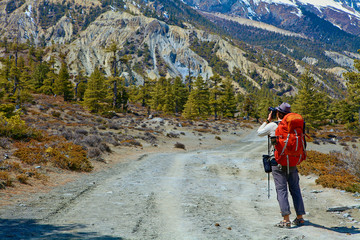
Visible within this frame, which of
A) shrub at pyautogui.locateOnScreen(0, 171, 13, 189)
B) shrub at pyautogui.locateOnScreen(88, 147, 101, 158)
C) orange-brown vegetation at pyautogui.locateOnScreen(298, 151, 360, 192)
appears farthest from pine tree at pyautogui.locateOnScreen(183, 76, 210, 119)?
shrub at pyautogui.locateOnScreen(0, 171, 13, 189)

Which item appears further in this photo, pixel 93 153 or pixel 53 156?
pixel 93 153

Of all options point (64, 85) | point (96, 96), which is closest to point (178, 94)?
point (96, 96)

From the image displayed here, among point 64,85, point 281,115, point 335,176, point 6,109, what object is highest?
point 64,85

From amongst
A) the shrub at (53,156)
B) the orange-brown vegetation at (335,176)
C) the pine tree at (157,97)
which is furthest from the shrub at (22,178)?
the pine tree at (157,97)

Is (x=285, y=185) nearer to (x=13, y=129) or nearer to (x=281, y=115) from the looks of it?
(x=281, y=115)

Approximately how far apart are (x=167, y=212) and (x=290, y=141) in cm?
307

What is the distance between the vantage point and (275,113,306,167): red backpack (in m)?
4.58

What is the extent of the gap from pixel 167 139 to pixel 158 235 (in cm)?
2511

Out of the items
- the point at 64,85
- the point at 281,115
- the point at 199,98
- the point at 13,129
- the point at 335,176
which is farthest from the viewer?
the point at 199,98

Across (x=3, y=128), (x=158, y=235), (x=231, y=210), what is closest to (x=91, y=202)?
(x=158, y=235)

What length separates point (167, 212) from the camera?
560cm

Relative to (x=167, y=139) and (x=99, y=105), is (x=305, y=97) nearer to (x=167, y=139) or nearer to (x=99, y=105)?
(x=167, y=139)

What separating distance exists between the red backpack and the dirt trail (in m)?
1.29

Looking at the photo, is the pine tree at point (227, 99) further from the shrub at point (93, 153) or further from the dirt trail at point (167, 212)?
the dirt trail at point (167, 212)
